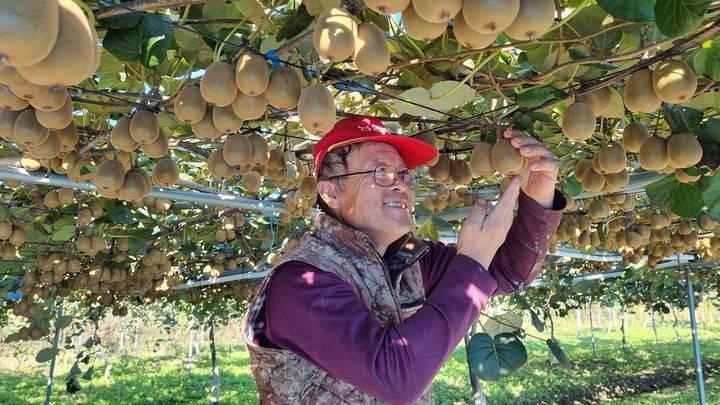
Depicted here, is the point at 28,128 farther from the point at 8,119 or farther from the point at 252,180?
the point at 252,180

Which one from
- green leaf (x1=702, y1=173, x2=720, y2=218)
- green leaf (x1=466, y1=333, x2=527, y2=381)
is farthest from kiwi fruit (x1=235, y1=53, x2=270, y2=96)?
green leaf (x1=466, y1=333, x2=527, y2=381)

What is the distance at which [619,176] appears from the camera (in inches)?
76.4

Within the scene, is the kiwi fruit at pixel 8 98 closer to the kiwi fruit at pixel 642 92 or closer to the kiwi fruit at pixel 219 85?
the kiwi fruit at pixel 219 85

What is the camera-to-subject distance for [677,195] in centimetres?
195

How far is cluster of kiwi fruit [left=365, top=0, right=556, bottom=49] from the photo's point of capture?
0.81 meters

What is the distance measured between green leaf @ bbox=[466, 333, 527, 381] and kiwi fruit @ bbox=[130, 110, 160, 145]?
1.77 meters

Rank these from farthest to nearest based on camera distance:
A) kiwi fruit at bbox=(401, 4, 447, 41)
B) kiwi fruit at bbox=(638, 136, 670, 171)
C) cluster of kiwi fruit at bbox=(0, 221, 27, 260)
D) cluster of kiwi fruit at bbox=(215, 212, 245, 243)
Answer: cluster of kiwi fruit at bbox=(215, 212, 245, 243) < cluster of kiwi fruit at bbox=(0, 221, 27, 260) < kiwi fruit at bbox=(638, 136, 670, 171) < kiwi fruit at bbox=(401, 4, 447, 41)

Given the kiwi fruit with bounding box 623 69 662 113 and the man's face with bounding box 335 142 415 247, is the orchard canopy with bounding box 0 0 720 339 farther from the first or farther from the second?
the man's face with bounding box 335 142 415 247

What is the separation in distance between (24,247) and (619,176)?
4109 mm

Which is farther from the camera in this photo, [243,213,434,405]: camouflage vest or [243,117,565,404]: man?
[243,213,434,405]: camouflage vest

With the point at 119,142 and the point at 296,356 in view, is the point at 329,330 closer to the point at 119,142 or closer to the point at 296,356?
the point at 296,356

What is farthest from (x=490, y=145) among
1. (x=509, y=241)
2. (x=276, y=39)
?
(x=276, y=39)

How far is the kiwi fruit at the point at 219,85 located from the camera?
1237mm

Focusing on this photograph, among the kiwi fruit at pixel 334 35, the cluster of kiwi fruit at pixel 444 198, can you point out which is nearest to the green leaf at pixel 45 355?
the cluster of kiwi fruit at pixel 444 198
